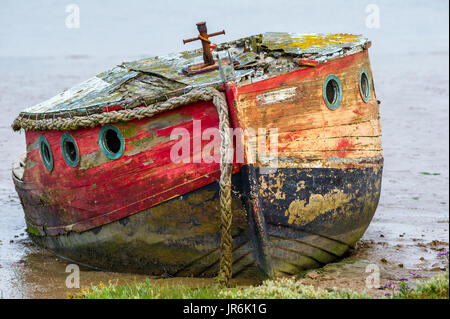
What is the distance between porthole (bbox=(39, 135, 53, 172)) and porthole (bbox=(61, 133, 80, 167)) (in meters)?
0.34

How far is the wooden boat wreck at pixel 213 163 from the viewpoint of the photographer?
5.73 metres

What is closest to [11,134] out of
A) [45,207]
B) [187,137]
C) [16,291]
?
[45,207]

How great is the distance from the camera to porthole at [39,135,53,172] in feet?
22.6

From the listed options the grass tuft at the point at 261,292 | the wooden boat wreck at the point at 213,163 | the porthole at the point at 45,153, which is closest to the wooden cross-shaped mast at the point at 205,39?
the wooden boat wreck at the point at 213,163

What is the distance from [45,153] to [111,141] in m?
1.19

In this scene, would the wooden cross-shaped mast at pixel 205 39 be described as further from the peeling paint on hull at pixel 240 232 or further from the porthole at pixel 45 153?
the porthole at pixel 45 153

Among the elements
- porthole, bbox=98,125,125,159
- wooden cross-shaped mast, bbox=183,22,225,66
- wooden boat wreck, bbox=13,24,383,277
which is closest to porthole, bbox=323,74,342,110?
wooden boat wreck, bbox=13,24,383,277

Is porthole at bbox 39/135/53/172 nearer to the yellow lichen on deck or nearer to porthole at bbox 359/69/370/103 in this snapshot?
the yellow lichen on deck

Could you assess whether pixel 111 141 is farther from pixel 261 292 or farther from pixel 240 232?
pixel 261 292

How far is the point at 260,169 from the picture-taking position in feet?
18.7

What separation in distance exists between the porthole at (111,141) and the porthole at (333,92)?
219cm

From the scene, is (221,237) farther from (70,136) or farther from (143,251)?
(70,136)

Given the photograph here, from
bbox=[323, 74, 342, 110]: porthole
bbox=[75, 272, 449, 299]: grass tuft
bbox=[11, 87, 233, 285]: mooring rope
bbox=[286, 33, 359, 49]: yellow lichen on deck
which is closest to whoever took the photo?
bbox=[75, 272, 449, 299]: grass tuft

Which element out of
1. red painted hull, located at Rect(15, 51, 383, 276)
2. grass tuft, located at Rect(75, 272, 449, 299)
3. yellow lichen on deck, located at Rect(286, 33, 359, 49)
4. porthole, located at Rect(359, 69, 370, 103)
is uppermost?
yellow lichen on deck, located at Rect(286, 33, 359, 49)
